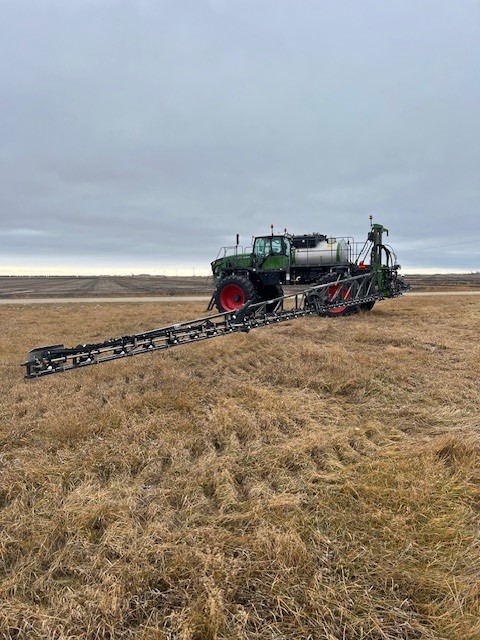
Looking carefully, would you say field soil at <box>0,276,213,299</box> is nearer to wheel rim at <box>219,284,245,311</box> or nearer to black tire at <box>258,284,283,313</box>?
black tire at <box>258,284,283,313</box>

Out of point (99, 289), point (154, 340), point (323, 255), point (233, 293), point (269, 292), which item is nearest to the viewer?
point (154, 340)

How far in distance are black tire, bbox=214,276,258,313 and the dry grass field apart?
6.60 meters

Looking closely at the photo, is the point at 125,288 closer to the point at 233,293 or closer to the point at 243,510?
the point at 233,293

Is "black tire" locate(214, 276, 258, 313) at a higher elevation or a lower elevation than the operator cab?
lower

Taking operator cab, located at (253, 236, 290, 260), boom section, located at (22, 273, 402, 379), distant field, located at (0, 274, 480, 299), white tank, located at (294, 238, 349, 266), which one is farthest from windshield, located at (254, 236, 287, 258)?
distant field, located at (0, 274, 480, 299)

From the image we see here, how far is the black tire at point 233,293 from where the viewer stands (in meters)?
12.0

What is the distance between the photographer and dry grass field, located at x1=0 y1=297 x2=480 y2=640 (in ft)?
6.37

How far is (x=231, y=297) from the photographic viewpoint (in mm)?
12648

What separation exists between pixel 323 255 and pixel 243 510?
10992 mm

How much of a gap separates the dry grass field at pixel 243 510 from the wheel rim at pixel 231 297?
6.96 m

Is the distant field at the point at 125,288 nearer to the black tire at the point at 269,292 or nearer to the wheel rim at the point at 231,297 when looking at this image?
the black tire at the point at 269,292

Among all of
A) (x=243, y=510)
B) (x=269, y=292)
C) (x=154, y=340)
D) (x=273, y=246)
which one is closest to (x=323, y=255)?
(x=273, y=246)

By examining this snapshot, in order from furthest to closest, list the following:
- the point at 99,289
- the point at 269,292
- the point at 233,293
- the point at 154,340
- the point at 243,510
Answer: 1. the point at 99,289
2. the point at 269,292
3. the point at 233,293
4. the point at 154,340
5. the point at 243,510

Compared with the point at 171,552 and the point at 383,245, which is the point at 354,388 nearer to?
the point at 171,552
